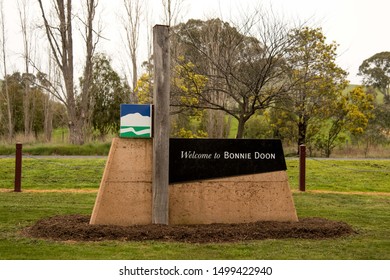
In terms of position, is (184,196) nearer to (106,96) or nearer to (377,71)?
(106,96)

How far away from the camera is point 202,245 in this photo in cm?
816

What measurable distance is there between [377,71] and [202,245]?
53.1 metres

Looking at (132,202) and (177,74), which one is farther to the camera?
(177,74)

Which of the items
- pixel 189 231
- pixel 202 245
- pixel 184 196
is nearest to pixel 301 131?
pixel 184 196

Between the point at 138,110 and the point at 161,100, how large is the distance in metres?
0.43

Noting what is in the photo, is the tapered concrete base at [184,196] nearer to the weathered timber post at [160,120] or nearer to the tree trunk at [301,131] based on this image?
the weathered timber post at [160,120]

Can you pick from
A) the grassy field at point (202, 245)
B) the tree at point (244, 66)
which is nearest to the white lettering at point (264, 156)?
the grassy field at point (202, 245)

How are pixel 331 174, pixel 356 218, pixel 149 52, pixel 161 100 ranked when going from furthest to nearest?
pixel 149 52 < pixel 331 174 < pixel 356 218 < pixel 161 100

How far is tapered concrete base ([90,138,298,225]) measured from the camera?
9.31 m

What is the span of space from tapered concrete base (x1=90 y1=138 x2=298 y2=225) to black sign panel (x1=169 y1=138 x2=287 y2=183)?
0.40 feet

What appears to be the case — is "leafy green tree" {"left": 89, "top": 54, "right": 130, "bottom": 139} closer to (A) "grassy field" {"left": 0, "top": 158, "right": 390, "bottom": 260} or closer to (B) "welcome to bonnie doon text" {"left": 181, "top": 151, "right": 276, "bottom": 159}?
(A) "grassy field" {"left": 0, "top": 158, "right": 390, "bottom": 260}
